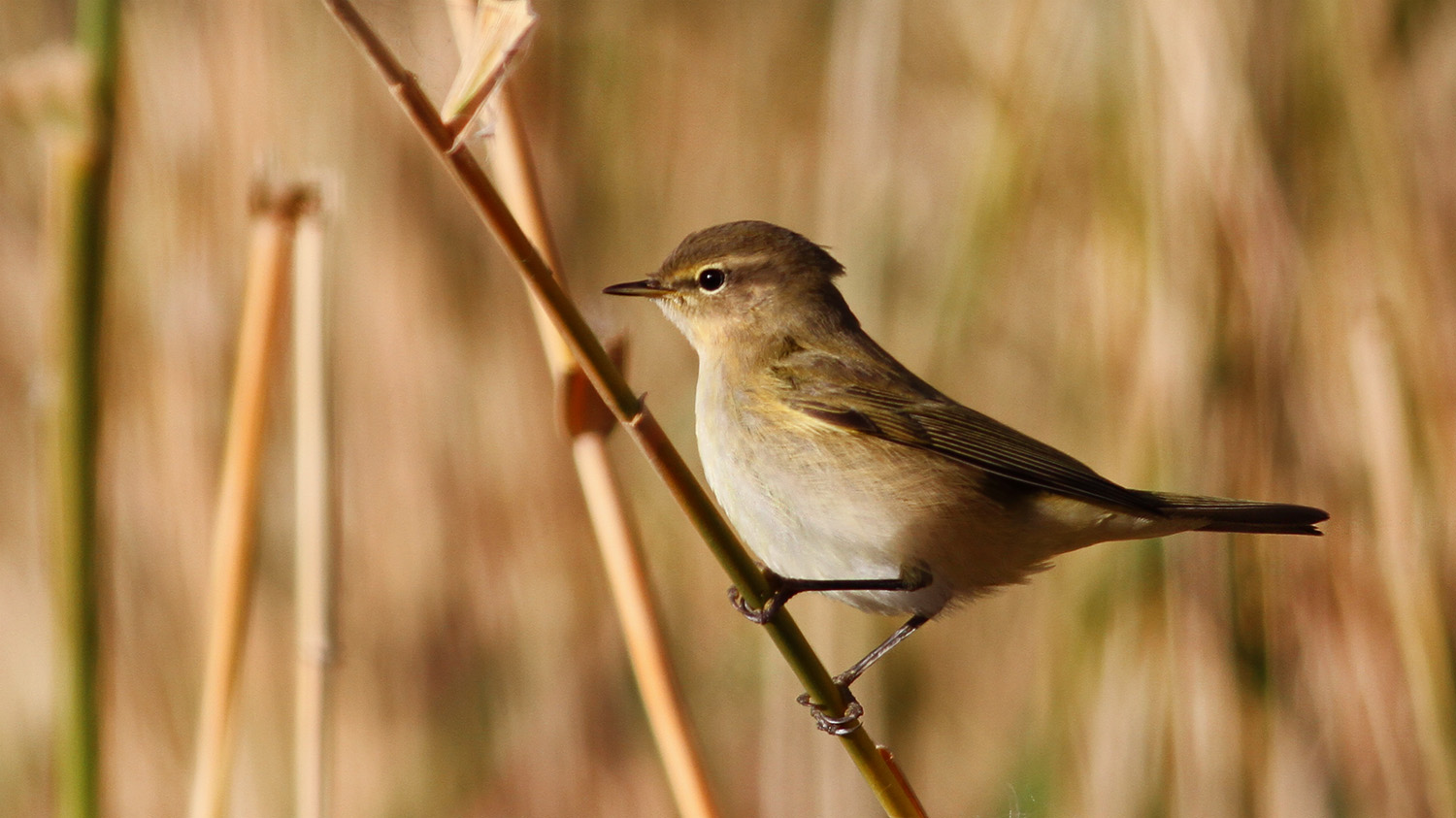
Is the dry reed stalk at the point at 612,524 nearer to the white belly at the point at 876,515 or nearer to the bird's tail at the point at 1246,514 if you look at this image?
the white belly at the point at 876,515

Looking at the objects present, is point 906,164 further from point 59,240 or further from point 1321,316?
point 59,240

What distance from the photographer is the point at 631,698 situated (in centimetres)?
284

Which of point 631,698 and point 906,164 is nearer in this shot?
point 631,698

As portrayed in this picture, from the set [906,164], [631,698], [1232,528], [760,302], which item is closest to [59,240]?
[760,302]

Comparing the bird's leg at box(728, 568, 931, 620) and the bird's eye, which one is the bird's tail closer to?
the bird's leg at box(728, 568, 931, 620)

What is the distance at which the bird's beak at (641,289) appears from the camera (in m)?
2.07

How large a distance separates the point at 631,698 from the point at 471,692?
39 centimetres

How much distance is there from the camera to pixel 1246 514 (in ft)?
5.56

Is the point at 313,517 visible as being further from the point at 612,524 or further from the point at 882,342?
A: the point at 882,342

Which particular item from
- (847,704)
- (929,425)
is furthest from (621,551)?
(929,425)

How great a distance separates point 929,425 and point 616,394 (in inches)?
45.3

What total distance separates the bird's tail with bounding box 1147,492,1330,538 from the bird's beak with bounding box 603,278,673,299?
954mm

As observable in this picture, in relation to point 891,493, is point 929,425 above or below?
above

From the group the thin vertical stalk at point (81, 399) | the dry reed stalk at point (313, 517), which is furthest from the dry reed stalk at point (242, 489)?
the thin vertical stalk at point (81, 399)
